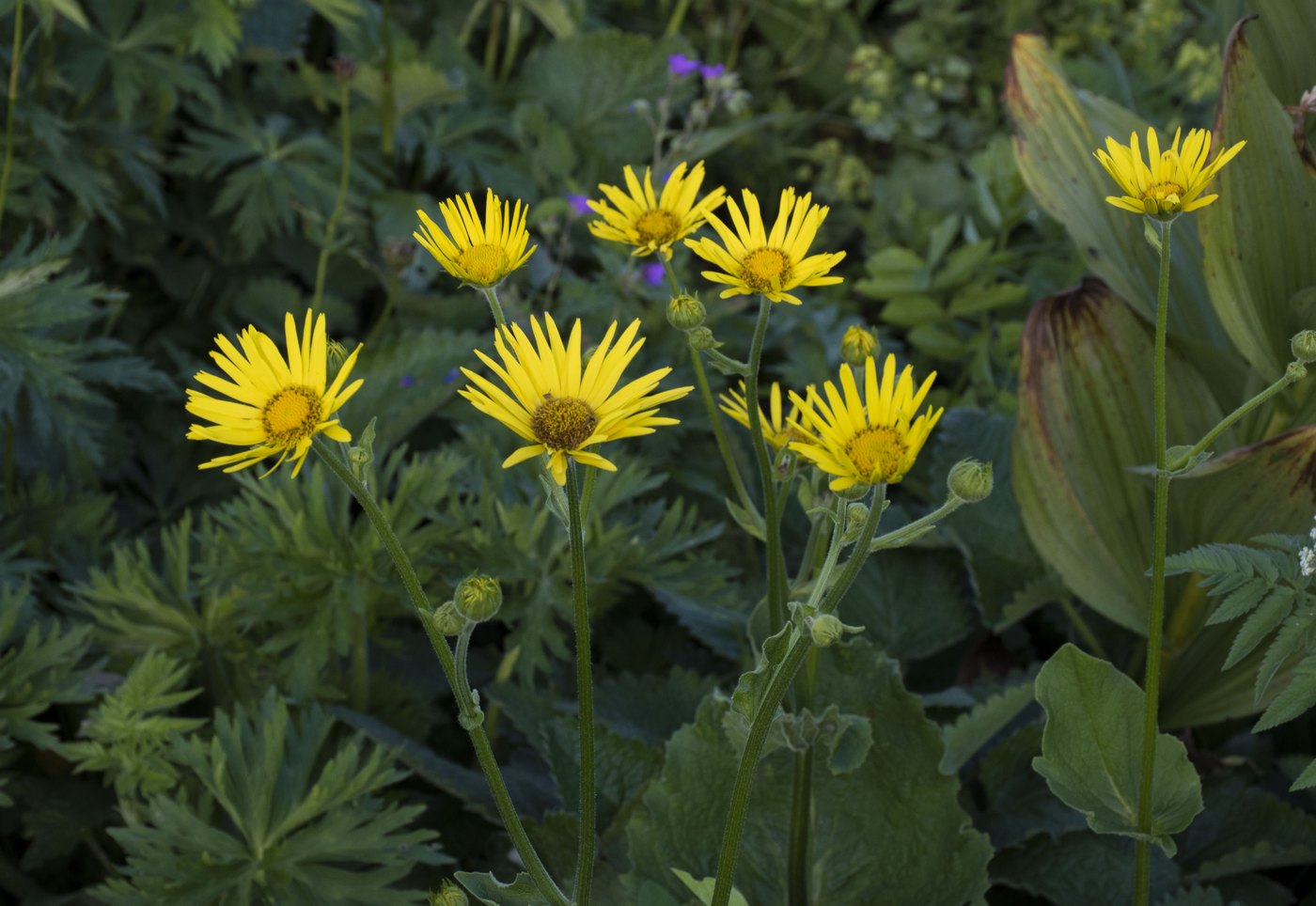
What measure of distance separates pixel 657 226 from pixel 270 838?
70cm

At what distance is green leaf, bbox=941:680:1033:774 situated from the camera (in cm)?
128

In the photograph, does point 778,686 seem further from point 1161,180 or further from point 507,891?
point 1161,180

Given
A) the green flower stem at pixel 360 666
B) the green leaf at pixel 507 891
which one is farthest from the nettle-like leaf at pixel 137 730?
the green leaf at pixel 507 891

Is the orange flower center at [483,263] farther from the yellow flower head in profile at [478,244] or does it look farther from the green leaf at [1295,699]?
the green leaf at [1295,699]

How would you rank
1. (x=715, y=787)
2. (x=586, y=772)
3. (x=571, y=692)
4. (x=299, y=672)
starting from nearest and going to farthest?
(x=586, y=772) → (x=715, y=787) → (x=299, y=672) → (x=571, y=692)

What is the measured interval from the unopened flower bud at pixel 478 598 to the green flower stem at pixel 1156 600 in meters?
0.49

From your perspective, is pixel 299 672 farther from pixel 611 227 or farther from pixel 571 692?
pixel 611 227

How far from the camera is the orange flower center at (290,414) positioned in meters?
0.77

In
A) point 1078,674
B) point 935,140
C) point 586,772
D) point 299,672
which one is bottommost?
point 586,772

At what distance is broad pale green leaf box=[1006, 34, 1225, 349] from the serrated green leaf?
66 centimetres

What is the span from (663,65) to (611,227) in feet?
5.00

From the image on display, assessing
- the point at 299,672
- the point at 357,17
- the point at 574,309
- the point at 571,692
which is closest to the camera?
the point at 299,672

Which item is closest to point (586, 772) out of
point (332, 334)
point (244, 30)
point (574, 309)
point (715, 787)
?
point (715, 787)

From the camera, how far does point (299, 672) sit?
4.42ft
